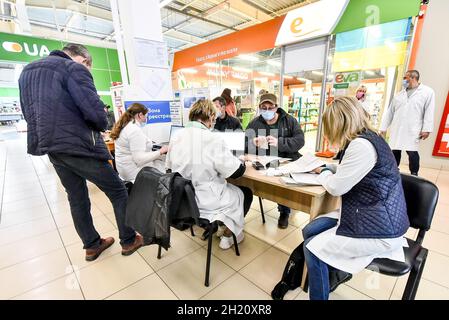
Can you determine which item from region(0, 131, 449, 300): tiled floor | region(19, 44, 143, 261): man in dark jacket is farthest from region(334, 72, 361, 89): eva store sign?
region(19, 44, 143, 261): man in dark jacket

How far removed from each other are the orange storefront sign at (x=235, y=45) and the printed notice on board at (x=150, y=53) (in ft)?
11.2

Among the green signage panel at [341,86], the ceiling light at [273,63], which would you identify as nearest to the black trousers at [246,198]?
the green signage panel at [341,86]

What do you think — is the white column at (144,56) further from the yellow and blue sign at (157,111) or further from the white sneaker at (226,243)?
the white sneaker at (226,243)

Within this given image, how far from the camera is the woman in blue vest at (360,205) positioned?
3.59 ft

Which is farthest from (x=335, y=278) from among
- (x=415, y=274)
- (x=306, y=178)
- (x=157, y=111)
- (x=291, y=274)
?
(x=157, y=111)

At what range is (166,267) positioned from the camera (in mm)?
1843

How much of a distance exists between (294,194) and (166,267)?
1.24 m

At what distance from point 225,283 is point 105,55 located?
11374 millimetres

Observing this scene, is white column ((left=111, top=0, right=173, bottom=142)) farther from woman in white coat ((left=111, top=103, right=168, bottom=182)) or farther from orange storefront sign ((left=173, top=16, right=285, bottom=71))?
orange storefront sign ((left=173, top=16, right=285, bottom=71))

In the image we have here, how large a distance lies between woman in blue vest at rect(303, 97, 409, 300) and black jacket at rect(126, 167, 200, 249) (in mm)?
804

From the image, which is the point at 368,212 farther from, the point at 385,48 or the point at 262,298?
the point at 385,48

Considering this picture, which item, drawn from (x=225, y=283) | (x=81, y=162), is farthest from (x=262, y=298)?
(x=81, y=162)

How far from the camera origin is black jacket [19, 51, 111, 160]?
1448mm

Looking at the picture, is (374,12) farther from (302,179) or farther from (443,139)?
(302,179)
